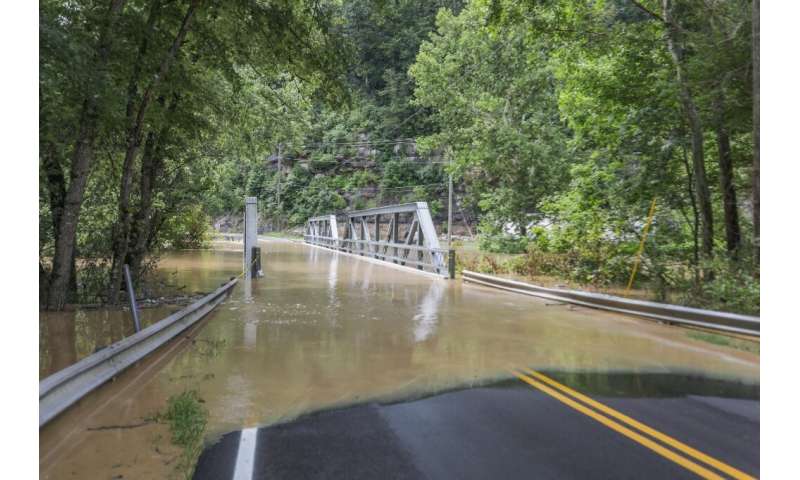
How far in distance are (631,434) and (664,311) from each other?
19.9 ft

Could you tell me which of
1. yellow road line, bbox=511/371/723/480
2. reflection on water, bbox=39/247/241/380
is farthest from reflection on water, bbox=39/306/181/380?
yellow road line, bbox=511/371/723/480

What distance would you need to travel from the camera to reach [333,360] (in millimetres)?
7195

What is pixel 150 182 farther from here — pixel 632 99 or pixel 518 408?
pixel 632 99

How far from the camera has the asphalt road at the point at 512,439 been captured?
3906 millimetres

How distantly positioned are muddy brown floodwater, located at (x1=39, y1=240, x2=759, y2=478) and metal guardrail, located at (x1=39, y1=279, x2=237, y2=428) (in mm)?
153

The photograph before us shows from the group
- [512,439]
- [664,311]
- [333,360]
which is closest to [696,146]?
[664,311]

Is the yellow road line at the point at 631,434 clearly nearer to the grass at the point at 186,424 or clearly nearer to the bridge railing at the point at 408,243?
the grass at the point at 186,424

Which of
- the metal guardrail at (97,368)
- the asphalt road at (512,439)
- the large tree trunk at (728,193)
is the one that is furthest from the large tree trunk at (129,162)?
the large tree trunk at (728,193)

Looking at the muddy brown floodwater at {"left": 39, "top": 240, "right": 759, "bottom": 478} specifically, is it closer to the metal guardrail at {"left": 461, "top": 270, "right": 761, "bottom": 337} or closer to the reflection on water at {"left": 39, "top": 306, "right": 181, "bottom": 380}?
the metal guardrail at {"left": 461, "top": 270, "right": 761, "bottom": 337}

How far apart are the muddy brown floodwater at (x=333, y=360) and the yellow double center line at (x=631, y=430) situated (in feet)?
1.80

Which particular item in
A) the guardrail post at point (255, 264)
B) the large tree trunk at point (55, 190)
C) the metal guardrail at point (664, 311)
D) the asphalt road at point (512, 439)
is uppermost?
the large tree trunk at point (55, 190)

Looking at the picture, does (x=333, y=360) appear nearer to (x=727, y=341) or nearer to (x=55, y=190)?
(x=727, y=341)

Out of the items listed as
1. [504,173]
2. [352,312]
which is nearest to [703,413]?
[352,312]

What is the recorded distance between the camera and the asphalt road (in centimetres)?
391
